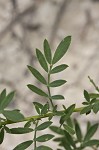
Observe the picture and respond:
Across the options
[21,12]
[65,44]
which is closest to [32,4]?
[21,12]

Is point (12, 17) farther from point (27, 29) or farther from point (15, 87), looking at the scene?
point (15, 87)

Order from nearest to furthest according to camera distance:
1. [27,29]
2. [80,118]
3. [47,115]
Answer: [47,115] < [80,118] < [27,29]

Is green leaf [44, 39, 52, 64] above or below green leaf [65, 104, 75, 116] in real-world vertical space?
above

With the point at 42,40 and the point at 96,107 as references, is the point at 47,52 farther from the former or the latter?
the point at 42,40

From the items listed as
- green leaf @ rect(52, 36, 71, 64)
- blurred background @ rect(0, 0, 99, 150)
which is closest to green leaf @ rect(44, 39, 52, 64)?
green leaf @ rect(52, 36, 71, 64)

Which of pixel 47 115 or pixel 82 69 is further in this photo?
pixel 82 69

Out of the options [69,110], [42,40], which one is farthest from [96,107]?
[42,40]

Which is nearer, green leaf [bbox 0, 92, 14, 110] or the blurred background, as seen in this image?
green leaf [bbox 0, 92, 14, 110]

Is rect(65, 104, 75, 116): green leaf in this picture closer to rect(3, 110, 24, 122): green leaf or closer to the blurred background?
rect(3, 110, 24, 122): green leaf
